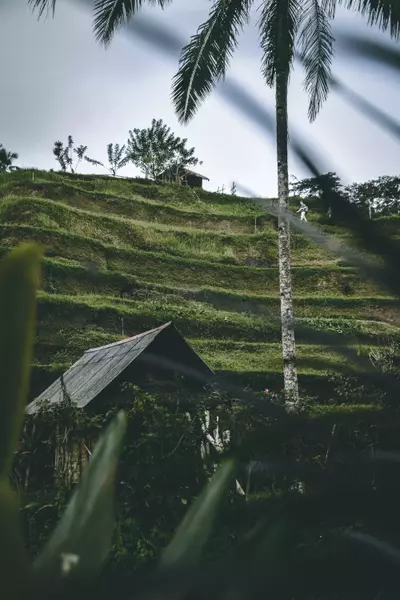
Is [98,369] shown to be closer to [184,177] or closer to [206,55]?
[206,55]

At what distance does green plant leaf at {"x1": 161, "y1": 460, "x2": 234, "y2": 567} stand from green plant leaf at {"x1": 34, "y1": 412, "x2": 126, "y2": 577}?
0.06 ft

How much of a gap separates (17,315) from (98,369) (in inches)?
251

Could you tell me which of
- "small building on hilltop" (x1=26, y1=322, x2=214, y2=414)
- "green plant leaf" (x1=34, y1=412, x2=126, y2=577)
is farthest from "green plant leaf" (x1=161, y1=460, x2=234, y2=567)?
"small building on hilltop" (x1=26, y1=322, x2=214, y2=414)

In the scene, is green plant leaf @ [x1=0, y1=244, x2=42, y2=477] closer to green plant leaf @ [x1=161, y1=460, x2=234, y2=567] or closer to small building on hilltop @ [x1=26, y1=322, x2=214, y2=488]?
green plant leaf @ [x1=161, y1=460, x2=234, y2=567]

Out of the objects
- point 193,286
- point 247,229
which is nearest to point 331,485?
point 193,286

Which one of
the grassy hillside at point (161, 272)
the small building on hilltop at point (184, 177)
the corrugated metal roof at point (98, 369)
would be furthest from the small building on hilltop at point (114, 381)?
the small building on hilltop at point (184, 177)

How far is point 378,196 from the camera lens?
0.52 m

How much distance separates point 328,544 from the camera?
27 centimetres

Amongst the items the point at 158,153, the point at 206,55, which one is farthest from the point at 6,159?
the point at 206,55

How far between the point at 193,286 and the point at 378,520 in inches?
733

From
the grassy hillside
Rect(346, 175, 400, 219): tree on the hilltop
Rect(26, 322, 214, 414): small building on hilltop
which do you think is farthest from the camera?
the grassy hillside

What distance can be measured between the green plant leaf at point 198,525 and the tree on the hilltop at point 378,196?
0.35 ft

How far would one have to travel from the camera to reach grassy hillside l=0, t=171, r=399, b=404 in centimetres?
1461

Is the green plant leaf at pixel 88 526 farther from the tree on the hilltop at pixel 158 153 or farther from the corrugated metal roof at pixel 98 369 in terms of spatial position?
the tree on the hilltop at pixel 158 153
